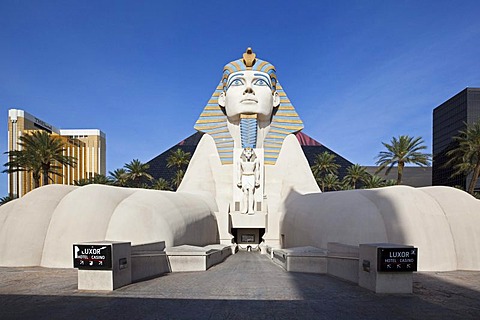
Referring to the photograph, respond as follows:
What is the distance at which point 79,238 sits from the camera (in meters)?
12.3

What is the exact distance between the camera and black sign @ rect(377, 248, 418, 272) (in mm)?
A: 7277

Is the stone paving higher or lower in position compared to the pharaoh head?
lower

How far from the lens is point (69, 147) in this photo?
65.9 meters

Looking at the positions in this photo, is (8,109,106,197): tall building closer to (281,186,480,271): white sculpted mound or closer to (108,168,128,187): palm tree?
(108,168,128,187): palm tree

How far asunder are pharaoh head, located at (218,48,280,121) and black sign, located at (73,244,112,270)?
1622cm

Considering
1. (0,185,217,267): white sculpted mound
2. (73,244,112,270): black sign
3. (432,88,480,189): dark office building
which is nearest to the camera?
(73,244,112,270): black sign

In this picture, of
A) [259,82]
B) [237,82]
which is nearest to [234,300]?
[237,82]

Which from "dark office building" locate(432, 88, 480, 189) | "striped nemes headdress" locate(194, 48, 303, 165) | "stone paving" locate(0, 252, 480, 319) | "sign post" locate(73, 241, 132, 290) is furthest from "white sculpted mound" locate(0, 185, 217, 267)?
"dark office building" locate(432, 88, 480, 189)

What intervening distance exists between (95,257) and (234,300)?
345 cm

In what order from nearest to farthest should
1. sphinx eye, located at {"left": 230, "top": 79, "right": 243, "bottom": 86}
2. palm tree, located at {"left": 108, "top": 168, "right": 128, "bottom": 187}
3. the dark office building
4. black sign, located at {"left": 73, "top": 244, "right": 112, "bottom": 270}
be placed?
black sign, located at {"left": 73, "top": 244, "right": 112, "bottom": 270} < sphinx eye, located at {"left": 230, "top": 79, "right": 243, "bottom": 86} < palm tree, located at {"left": 108, "top": 168, "right": 128, "bottom": 187} < the dark office building

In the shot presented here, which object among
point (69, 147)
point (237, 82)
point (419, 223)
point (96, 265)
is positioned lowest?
point (96, 265)

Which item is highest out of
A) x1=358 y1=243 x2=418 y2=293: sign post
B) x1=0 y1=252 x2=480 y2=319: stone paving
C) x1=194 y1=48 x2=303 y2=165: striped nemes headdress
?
x1=194 y1=48 x2=303 y2=165: striped nemes headdress

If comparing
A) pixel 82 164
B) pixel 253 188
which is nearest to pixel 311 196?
pixel 253 188

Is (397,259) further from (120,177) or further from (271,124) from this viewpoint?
(120,177)
